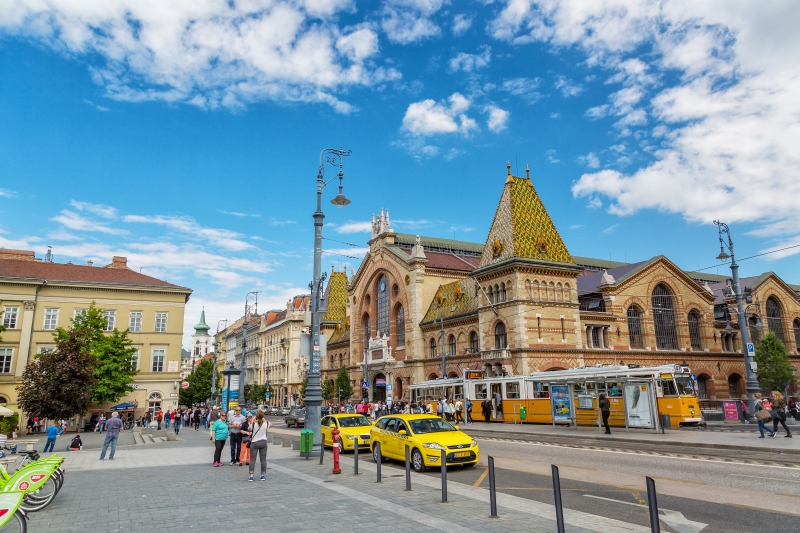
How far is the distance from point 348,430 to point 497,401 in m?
18.1

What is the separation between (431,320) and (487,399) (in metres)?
17.2

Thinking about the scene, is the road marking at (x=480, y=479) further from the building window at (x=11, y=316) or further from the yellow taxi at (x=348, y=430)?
the building window at (x=11, y=316)

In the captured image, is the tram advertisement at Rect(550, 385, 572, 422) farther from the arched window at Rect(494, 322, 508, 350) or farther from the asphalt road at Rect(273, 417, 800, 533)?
the arched window at Rect(494, 322, 508, 350)

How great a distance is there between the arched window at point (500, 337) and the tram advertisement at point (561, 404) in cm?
1082

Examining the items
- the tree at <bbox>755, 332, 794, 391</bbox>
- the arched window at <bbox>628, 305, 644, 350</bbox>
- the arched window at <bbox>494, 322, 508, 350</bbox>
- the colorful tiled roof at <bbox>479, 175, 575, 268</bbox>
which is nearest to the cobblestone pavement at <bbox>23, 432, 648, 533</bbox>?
the arched window at <bbox>494, 322, 508, 350</bbox>

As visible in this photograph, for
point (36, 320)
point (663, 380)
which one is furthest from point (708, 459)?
point (36, 320)

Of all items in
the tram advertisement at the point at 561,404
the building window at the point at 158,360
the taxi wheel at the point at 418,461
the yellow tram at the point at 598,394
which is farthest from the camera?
the building window at the point at 158,360

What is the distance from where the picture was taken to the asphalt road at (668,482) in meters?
8.80

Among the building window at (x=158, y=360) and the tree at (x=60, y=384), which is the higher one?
the building window at (x=158, y=360)

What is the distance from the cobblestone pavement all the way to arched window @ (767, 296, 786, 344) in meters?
56.4

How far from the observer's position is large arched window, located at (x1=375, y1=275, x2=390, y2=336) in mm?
60838

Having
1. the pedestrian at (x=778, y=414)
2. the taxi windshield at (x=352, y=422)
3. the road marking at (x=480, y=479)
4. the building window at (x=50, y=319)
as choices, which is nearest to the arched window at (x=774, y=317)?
the pedestrian at (x=778, y=414)

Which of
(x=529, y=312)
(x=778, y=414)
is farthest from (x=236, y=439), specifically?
(x=529, y=312)

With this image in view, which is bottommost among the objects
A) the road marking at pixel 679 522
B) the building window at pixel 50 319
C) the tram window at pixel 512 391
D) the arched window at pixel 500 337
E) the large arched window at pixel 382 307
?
the road marking at pixel 679 522
